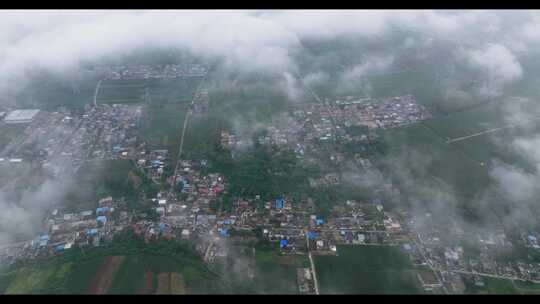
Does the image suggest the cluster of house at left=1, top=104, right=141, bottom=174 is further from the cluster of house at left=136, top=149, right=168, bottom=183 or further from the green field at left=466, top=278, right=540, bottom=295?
the green field at left=466, top=278, right=540, bottom=295

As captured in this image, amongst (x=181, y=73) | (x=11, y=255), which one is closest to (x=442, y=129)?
(x=181, y=73)

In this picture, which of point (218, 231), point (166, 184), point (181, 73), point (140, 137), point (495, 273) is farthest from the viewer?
point (181, 73)

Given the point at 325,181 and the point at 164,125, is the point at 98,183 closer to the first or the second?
the point at 164,125

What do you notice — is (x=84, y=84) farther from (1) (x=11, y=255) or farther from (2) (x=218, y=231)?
(2) (x=218, y=231)

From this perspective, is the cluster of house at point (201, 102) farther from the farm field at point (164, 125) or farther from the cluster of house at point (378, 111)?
the cluster of house at point (378, 111)

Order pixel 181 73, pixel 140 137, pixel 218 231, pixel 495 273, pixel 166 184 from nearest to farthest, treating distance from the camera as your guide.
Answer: pixel 495 273, pixel 218 231, pixel 166 184, pixel 140 137, pixel 181 73

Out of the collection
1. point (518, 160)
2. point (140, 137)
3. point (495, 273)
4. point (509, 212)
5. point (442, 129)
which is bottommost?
point (495, 273)

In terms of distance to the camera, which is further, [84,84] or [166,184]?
[84,84]
